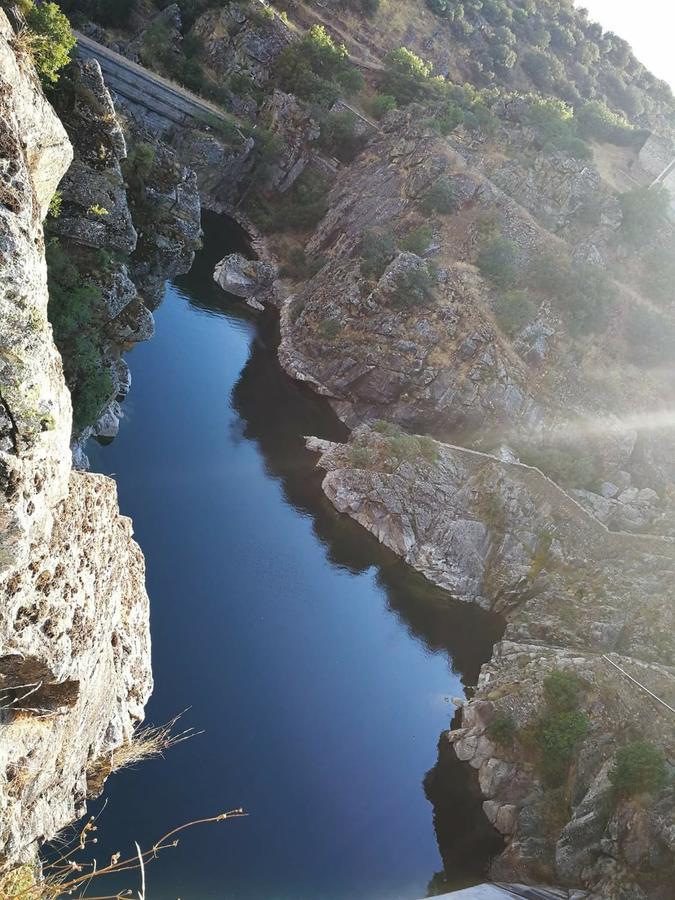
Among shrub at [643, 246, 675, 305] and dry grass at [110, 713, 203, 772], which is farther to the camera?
shrub at [643, 246, 675, 305]

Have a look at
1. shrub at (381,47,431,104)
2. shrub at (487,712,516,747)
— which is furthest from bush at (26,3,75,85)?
shrub at (381,47,431,104)

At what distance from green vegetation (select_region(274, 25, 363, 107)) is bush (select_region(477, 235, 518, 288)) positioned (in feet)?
74.9

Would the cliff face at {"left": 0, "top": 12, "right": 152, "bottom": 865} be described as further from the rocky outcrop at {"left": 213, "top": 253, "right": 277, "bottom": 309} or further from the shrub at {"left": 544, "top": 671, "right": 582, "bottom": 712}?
the rocky outcrop at {"left": 213, "top": 253, "right": 277, "bottom": 309}

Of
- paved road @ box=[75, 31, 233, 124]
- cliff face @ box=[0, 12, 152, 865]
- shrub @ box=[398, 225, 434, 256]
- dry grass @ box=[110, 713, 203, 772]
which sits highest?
shrub @ box=[398, 225, 434, 256]

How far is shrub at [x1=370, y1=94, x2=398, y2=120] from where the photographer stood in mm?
58469

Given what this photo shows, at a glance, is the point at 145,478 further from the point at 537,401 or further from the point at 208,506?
the point at 537,401

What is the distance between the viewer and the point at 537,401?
42.7m

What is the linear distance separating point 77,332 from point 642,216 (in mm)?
45435

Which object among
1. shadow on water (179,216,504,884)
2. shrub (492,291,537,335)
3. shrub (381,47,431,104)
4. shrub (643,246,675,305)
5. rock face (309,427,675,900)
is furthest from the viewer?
shrub (381,47,431,104)

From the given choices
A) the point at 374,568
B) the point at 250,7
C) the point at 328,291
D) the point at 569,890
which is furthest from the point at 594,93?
the point at 569,890

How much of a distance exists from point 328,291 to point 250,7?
97.3 feet

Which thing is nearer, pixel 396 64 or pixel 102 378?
pixel 102 378

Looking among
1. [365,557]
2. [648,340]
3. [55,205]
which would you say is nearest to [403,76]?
[648,340]

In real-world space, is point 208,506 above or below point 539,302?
below
